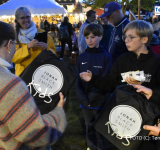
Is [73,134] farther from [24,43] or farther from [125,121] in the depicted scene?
[125,121]

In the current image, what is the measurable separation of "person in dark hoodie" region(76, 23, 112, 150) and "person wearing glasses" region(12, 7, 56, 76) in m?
0.57

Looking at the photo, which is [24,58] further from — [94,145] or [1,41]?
[94,145]

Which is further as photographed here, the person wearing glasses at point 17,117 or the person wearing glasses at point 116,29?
the person wearing glasses at point 116,29

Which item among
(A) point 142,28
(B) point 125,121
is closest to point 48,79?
(B) point 125,121

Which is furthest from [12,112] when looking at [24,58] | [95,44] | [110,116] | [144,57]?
[95,44]

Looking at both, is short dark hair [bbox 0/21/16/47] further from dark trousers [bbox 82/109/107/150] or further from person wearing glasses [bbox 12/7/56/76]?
dark trousers [bbox 82/109/107/150]

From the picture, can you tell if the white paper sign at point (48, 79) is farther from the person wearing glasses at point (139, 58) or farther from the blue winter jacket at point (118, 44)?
the blue winter jacket at point (118, 44)

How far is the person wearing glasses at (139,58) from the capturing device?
5.52 feet

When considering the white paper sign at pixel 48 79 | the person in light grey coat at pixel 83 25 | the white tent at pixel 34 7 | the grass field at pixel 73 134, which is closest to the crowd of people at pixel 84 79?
the white paper sign at pixel 48 79

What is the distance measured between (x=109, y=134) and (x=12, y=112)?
2.70 ft

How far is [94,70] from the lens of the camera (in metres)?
2.25

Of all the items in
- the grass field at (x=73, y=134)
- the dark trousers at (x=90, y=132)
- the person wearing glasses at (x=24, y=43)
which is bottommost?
the grass field at (x=73, y=134)

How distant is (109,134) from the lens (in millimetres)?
1454

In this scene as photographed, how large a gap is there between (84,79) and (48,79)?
50cm
